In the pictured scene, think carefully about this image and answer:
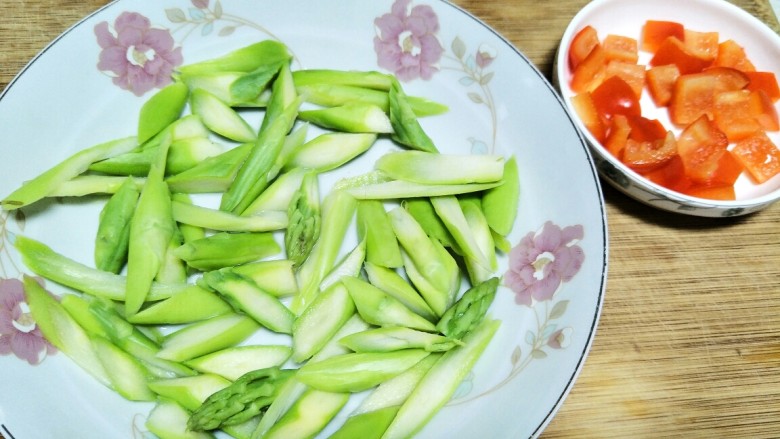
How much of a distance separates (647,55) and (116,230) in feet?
4.78

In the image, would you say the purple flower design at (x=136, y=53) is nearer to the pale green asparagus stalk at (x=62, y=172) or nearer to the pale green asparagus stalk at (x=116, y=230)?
the pale green asparagus stalk at (x=62, y=172)

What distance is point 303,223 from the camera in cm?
139

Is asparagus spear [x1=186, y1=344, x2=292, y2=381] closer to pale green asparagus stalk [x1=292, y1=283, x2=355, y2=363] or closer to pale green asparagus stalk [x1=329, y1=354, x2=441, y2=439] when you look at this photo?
pale green asparagus stalk [x1=292, y1=283, x2=355, y2=363]

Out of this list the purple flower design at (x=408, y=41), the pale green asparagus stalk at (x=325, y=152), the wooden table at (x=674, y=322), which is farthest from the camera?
the purple flower design at (x=408, y=41)

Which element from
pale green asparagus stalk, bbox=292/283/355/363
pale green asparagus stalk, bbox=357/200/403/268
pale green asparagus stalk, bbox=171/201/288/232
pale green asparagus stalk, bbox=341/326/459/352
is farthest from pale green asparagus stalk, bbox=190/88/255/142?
pale green asparagus stalk, bbox=341/326/459/352

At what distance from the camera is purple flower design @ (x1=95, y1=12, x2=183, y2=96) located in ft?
5.08

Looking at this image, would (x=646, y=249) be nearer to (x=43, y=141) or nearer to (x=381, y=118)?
(x=381, y=118)

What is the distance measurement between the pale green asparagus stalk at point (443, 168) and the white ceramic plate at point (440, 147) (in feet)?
0.35

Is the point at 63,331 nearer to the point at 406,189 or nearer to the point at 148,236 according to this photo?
the point at 148,236

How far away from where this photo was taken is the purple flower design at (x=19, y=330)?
1243mm

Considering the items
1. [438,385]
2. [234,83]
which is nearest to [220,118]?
[234,83]

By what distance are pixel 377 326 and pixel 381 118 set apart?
19.7 inches

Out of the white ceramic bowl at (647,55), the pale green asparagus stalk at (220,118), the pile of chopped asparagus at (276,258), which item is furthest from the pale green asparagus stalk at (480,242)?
the pale green asparagus stalk at (220,118)

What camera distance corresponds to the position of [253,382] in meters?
1.25
